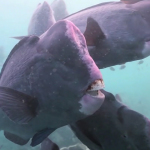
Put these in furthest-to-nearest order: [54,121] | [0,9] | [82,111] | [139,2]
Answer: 1. [0,9]
2. [139,2]
3. [54,121]
4. [82,111]

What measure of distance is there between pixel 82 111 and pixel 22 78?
61 cm

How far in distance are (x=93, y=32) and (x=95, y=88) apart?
1.89 feet

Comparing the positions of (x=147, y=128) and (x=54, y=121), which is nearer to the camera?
(x=54, y=121)

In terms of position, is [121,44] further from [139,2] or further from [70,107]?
[70,107]

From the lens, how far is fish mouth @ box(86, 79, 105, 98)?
1201 mm

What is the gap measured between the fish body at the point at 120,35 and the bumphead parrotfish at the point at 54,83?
29cm

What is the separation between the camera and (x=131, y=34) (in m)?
1.58

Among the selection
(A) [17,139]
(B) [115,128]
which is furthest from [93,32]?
(A) [17,139]

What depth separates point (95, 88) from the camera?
1.21m

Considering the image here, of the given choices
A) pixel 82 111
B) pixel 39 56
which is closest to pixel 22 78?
pixel 39 56

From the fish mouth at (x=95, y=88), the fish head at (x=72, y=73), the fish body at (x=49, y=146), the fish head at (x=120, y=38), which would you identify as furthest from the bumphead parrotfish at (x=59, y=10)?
the fish mouth at (x=95, y=88)

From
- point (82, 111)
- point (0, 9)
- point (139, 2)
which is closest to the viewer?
point (82, 111)

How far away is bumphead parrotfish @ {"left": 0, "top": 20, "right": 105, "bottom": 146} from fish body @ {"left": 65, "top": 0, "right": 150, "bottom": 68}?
11.5 inches

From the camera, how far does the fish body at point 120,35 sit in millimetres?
1569
